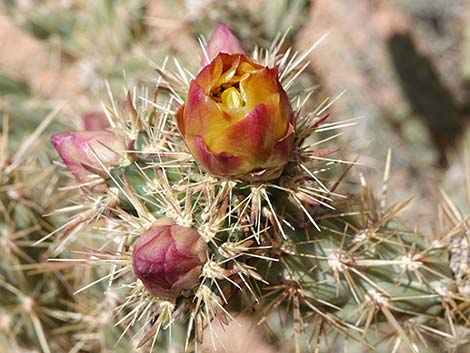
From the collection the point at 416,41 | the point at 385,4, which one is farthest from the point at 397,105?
the point at 385,4

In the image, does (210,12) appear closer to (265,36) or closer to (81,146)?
(265,36)

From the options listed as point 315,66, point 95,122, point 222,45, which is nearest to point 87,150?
point 222,45

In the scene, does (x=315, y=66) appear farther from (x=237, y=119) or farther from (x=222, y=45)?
(x=237, y=119)

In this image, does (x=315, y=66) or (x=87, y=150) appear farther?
(x=315, y=66)

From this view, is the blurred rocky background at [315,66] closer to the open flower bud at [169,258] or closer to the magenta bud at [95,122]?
the magenta bud at [95,122]

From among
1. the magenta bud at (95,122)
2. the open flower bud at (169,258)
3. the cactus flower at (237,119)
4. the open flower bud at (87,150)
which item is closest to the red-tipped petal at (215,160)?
the cactus flower at (237,119)

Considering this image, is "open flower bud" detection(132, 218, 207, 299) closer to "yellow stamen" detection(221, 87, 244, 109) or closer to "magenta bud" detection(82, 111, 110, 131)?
"yellow stamen" detection(221, 87, 244, 109)

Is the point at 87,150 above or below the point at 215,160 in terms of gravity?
below
